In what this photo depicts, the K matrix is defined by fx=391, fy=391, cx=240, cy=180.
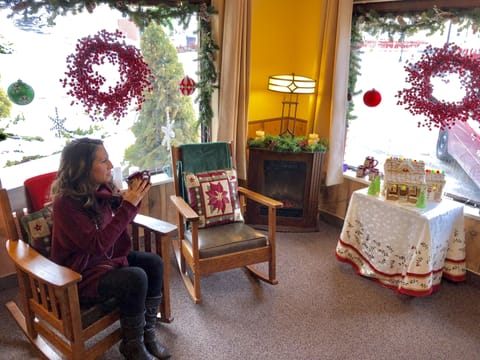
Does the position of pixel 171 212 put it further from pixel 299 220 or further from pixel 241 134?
pixel 299 220

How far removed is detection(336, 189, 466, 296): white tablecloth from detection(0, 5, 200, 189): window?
170 cm

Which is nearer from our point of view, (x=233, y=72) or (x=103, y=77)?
(x=103, y=77)

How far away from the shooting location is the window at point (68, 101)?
2.52 meters

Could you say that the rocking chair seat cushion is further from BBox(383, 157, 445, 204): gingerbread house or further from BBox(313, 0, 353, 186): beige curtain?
BBox(313, 0, 353, 186): beige curtain

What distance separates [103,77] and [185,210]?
1095mm

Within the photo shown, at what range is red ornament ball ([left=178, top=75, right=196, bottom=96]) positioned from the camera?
3043 mm

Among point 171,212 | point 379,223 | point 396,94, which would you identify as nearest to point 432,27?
point 396,94

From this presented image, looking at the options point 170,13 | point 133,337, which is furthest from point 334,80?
point 133,337

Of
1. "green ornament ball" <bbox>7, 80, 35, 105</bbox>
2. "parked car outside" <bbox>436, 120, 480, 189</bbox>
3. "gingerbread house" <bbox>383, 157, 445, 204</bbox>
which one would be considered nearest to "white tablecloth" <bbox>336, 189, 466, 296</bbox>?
"gingerbread house" <bbox>383, 157, 445, 204</bbox>

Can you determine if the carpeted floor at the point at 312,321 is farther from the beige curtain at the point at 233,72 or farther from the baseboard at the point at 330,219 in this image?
the beige curtain at the point at 233,72

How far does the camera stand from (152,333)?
2.06 meters

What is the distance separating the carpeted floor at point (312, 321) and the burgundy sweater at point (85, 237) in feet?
1.77

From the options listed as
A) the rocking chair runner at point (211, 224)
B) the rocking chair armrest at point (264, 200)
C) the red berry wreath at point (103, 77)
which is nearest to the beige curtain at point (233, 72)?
the rocking chair runner at point (211, 224)

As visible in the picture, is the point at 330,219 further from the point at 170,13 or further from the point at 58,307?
the point at 58,307
